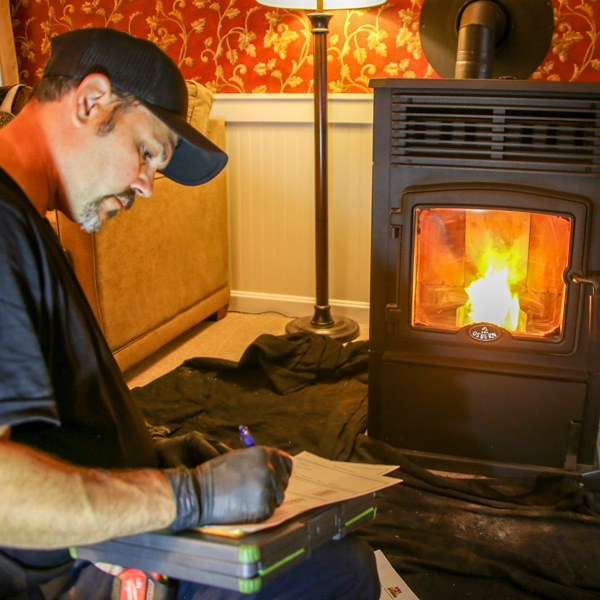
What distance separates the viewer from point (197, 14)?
273cm

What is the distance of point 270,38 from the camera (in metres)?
2.66

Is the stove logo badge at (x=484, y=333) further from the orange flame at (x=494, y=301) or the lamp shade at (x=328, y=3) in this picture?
the lamp shade at (x=328, y=3)

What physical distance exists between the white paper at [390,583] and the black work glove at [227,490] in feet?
1.91

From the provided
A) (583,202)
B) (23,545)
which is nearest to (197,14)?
(583,202)

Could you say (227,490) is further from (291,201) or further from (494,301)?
(291,201)

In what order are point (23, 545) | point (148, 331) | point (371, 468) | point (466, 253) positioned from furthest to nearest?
point (148, 331) → point (466, 253) → point (371, 468) → point (23, 545)

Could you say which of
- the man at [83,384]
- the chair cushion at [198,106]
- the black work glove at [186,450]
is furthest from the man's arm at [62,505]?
the chair cushion at [198,106]

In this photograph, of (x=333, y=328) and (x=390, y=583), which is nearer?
(x=390, y=583)

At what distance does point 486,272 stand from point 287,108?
135 centimetres

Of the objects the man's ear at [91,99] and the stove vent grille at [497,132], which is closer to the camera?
the man's ear at [91,99]

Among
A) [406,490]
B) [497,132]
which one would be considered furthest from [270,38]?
[406,490]

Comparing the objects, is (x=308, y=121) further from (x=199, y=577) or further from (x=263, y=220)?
(x=199, y=577)

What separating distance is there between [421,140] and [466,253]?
0.32 m

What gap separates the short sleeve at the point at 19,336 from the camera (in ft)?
2.17
